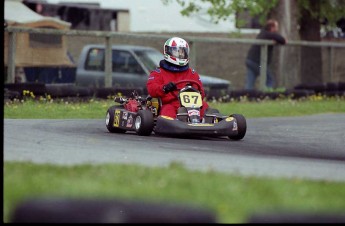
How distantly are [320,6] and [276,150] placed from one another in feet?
55.6

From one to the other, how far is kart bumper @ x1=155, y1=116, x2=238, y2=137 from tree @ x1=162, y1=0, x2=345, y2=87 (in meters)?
12.6

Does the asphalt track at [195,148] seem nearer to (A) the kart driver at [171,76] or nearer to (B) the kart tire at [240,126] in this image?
(B) the kart tire at [240,126]

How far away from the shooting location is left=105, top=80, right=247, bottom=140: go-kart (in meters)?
13.6

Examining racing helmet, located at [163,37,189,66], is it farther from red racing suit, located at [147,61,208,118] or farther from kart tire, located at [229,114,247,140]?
kart tire, located at [229,114,247,140]

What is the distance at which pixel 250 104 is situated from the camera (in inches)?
867

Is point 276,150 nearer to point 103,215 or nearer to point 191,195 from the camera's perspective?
point 191,195

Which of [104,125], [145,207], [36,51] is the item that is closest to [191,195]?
[145,207]

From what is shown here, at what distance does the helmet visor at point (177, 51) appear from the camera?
47.6 ft

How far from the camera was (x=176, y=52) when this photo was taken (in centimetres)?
1454

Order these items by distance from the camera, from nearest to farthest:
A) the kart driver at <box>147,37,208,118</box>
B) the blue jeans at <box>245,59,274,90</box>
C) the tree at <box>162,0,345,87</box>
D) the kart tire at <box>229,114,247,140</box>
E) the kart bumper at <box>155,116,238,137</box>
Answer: the kart bumper at <box>155,116,238,137</box>, the kart tire at <box>229,114,247,140</box>, the kart driver at <box>147,37,208,118</box>, the blue jeans at <box>245,59,274,90</box>, the tree at <box>162,0,345,87</box>

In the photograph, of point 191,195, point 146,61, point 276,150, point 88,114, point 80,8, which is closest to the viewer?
point 191,195

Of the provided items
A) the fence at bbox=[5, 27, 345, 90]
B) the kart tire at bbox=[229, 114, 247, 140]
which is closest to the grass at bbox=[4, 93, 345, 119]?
the fence at bbox=[5, 27, 345, 90]

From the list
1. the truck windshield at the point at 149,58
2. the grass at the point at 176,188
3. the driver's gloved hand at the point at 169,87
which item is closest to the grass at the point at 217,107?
the truck windshield at the point at 149,58

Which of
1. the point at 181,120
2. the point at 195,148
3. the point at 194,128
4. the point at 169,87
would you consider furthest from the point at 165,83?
the point at 195,148
